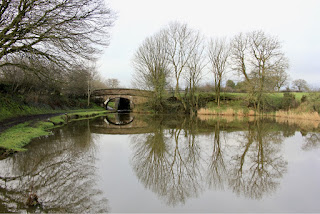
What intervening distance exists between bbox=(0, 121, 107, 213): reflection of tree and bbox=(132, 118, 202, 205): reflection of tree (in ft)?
4.07

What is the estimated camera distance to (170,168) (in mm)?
5977

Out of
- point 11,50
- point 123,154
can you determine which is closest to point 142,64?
point 11,50

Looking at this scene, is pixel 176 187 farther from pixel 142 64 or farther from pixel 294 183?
pixel 142 64

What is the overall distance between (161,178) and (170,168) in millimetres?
765

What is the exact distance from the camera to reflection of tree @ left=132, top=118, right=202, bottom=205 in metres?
4.55

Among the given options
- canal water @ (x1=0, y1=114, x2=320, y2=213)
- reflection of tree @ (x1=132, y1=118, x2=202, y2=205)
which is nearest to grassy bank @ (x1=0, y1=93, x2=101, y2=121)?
canal water @ (x1=0, y1=114, x2=320, y2=213)

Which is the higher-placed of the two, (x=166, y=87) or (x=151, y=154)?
(x=166, y=87)

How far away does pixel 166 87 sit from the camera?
26938 mm

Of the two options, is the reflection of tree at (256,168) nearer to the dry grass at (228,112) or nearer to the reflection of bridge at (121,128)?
the reflection of bridge at (121,128)

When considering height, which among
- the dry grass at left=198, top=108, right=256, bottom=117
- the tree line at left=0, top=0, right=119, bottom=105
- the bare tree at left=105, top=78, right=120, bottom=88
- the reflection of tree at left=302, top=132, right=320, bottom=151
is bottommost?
the reflection of tree at left=302, top=132, right=320, bottom=151

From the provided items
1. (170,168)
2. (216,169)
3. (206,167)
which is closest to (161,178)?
(170,168)

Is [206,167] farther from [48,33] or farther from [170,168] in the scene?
[48,33]

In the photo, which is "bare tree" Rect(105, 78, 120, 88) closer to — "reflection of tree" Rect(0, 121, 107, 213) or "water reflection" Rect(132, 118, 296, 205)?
"water reflection" Rect(132, 118, 296, 205)

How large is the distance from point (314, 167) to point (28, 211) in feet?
22.9
